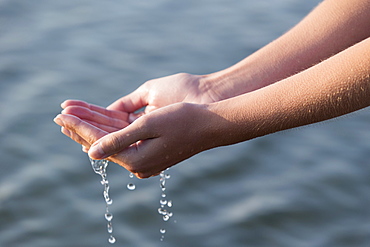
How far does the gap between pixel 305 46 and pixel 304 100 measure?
2.04 feet

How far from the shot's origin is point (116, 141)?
92.3 inches

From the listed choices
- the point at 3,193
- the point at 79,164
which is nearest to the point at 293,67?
the point at 79,164

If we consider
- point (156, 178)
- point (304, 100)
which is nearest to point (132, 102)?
point (156, 178)

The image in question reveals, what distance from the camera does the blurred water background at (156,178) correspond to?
3379 mm

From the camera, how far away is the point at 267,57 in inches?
112

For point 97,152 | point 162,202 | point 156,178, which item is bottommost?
point 97,152

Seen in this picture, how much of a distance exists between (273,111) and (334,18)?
691mm

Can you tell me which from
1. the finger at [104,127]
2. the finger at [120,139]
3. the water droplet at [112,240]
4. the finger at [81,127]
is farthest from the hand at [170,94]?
the water droplet at [112,240]

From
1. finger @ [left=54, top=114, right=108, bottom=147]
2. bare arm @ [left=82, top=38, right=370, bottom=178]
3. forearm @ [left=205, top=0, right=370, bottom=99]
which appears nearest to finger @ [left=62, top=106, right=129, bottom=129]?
finger @ [left=54, top=114, right=108, bottom=147]

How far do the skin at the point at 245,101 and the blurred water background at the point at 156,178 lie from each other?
77 cm

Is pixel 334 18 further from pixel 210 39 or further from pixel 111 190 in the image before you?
pixel 210 39

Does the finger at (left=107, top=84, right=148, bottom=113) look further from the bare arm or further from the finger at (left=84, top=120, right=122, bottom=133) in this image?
the bare arm

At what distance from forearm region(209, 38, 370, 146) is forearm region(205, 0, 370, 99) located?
489 millimetres

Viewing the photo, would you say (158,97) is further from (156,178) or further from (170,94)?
(156,178)
